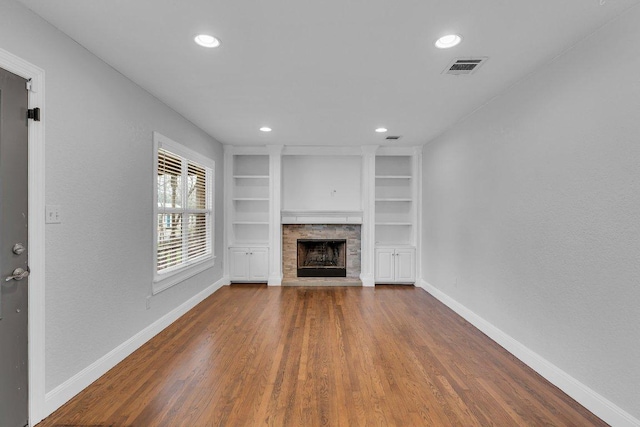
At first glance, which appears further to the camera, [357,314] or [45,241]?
[357,314]

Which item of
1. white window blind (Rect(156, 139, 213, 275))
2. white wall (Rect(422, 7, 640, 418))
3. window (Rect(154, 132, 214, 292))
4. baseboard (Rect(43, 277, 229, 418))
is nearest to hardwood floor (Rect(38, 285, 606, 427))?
baseboard (Rect(43, 277, 229, 418))

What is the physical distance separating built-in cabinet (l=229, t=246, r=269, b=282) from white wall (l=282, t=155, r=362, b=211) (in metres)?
1.04

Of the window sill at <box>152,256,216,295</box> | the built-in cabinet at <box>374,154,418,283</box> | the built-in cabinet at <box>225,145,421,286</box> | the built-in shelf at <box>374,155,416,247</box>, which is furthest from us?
the built-in shelf at <box>374,155,416,247</box>

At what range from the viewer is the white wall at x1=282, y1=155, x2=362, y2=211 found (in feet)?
20.1

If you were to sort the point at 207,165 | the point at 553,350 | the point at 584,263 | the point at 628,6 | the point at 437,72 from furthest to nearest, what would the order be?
the point at 207,165, the point at 437,72, the point at 553,350, the point at 584,263, the point at 628,6

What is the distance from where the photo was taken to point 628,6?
1870mm

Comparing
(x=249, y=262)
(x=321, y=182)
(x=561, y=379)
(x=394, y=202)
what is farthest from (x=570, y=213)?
(x=249, y=262)

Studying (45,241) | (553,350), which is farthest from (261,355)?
(553,350)

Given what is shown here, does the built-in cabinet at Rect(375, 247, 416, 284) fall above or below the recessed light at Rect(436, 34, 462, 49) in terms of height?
below

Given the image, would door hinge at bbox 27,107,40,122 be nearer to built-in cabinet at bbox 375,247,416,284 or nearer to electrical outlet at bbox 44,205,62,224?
electrical outlet at bbox 44,205,62,224

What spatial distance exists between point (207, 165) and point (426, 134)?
3.41 m

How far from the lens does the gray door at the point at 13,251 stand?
5.77ft

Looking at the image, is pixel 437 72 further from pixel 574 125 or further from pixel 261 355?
pixel 261 355

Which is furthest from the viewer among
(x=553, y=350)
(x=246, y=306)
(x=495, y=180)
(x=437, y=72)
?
(x=246, y=306)
